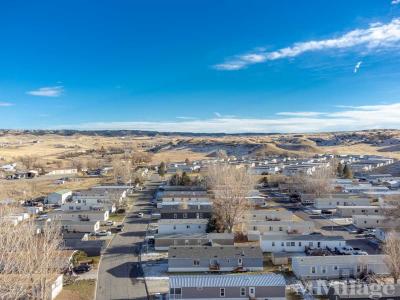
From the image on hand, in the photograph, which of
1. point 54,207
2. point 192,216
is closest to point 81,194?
point 54,207

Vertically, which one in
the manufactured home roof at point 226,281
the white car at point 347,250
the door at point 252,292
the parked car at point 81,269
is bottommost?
the parked car at point 81,269

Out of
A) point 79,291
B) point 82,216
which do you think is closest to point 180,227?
point 82,216

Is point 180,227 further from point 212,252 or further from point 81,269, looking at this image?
point 81,269

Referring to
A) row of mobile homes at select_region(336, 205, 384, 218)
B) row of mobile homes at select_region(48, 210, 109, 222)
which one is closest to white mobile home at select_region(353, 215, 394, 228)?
row of mobile homes at select_region(336, 205, 384, 218)

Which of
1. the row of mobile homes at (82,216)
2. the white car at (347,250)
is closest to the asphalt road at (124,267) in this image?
the row of mobile homes at (82,216)

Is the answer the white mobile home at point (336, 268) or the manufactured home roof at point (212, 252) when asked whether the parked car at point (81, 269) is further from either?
the white mobile home at point (336, 268)

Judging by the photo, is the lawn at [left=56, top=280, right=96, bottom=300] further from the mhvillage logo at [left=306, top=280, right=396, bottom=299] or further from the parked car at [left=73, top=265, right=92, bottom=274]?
the mhvillage logo at [left=306, top=280, right=396, bottom=299]

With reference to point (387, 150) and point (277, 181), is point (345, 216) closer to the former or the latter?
point (277, 181)
